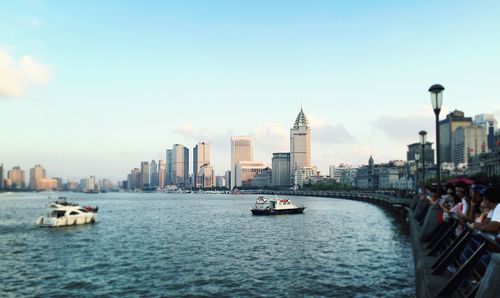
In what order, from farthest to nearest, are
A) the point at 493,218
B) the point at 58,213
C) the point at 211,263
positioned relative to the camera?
1. the point at 58,213
2. the point at 211,263
3. the point at 493,218

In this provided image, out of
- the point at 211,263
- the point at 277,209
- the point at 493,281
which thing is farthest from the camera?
the point at 277,209

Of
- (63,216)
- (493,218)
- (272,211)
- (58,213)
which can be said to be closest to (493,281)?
(493,218)

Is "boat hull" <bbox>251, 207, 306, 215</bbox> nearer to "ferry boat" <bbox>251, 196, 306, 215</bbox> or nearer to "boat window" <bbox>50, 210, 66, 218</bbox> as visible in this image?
"ferry boat" <bbox>251, 196, 306, 215</bbox>

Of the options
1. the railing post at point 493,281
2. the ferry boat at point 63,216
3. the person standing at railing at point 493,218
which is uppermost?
the person standing at railing at point 493,218

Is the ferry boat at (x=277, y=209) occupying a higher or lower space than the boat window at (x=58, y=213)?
lower

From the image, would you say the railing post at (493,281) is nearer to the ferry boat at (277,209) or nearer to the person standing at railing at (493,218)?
the person standing at railing at (493,218)

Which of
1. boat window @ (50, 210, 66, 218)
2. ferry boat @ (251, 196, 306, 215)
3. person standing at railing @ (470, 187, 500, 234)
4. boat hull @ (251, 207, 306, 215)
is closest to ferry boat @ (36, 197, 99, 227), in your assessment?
boat window @ (50, 210, 66, 218)

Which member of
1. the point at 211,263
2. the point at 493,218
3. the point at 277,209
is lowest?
the point at 277,209

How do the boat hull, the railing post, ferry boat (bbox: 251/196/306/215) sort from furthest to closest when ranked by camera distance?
ferry boat (bbox: 251/196/306/215) → the boat hull → the railing post

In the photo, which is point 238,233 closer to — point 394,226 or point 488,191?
point 394,226

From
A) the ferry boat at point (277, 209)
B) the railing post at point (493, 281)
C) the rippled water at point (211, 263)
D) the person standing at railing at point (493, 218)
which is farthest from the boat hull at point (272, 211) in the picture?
the railing post at point (493, 281)

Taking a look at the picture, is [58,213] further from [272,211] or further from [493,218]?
[493,218]

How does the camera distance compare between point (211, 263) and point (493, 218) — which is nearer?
point (493, 218)

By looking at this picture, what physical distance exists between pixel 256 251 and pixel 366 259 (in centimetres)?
999
